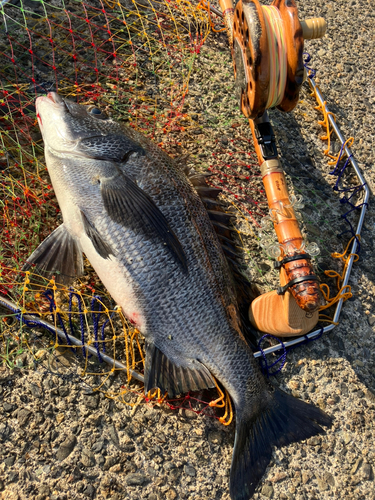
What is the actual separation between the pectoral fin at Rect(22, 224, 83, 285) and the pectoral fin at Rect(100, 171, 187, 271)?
351 millimetres

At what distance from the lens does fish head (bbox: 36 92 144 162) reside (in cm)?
251

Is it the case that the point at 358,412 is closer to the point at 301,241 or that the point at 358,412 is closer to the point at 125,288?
the point at 301,241

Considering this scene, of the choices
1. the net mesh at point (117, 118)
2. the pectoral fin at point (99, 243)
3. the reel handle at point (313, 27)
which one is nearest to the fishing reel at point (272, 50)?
the reel handle at point (313, 27)

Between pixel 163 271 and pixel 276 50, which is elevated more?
pixel 276 50

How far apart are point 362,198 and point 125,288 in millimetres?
2177

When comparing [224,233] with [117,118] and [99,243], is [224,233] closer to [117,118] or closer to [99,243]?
[99,243]

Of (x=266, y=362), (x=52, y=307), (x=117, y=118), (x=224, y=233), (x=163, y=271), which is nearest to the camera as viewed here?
(x=163, y=271)

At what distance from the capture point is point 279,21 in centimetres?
240

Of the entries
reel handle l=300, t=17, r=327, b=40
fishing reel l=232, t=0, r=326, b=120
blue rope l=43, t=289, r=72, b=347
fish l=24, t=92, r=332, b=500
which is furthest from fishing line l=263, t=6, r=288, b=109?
blue rope l=43, t=289, r=72, b=347

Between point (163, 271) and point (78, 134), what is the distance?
101 centimetres

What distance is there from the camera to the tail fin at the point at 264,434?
234 cm

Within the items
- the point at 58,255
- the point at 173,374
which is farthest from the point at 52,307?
the point at 173,374

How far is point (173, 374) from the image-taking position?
2389mm

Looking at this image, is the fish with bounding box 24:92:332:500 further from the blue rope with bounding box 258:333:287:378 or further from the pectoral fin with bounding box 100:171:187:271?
the blue rope with bounding box 258:333:287:378
